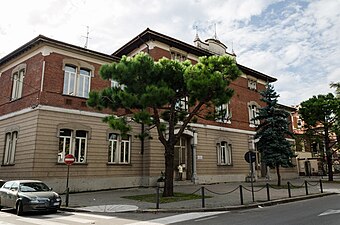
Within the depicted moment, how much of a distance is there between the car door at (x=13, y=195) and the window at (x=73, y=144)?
5128 millimetres

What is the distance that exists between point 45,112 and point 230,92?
422 inches

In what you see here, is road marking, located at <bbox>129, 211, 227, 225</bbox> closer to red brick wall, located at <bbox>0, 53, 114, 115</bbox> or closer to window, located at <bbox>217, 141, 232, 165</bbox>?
red brick wall, located at <bbox>0, 53, 114, 115</bbox>

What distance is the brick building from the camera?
56.6 feet

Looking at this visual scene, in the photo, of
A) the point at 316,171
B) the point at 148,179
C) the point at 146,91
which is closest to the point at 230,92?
the point at 146,91

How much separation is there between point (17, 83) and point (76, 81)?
15.1ft

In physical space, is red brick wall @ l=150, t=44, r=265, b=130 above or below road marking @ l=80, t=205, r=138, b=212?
above

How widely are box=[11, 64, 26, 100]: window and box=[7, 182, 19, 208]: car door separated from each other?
29.6 feet

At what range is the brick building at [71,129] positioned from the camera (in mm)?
17266

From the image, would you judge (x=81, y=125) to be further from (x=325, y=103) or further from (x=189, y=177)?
(x=325, y=103)

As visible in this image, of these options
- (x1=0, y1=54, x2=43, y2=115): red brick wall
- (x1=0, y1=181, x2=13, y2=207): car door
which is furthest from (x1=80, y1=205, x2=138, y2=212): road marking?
(x1=0, y1=54, x2=43, y2=115): red brick wall

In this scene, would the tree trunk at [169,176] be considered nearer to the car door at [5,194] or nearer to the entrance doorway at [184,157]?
the car door at [5,194]

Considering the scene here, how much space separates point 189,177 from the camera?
2342 centimetres

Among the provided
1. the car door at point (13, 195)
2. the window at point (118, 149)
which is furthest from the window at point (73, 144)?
the car door at point (13, 195)

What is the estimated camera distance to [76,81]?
19.3 meters
